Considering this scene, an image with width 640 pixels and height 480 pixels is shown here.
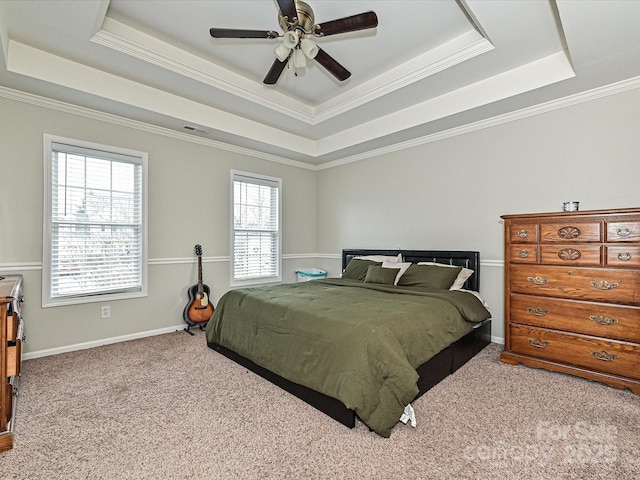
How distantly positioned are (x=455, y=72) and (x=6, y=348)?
4087 mm

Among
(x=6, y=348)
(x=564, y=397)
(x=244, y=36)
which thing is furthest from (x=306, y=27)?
(x=564, y=397)

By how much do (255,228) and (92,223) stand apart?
2.14m

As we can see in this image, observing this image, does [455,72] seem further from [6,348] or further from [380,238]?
[6,348]

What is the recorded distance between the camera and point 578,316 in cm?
268

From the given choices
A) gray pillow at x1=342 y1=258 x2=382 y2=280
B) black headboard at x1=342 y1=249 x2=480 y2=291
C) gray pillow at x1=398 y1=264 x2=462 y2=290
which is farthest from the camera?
gray pillow at x1=342 y1=258 x2=382 y2=280

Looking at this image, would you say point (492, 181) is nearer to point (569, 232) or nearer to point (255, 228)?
point (569, 232)

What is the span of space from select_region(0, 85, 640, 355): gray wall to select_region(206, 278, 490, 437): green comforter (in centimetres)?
116

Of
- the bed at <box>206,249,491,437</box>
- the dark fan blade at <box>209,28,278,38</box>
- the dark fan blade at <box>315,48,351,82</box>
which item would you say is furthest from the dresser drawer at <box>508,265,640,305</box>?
the dark fan blade at <box>209,28,278,38</box>

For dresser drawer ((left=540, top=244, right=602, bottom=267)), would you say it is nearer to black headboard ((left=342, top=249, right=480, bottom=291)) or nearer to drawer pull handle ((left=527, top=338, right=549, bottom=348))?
drawer pull handle ((left=527, top=338, right=549, bottom=348))

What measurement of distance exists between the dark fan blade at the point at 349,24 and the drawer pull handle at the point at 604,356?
3070 millimetres

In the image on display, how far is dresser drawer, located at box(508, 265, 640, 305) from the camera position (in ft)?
8.13

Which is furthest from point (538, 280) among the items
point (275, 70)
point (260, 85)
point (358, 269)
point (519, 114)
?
point (260, 85)

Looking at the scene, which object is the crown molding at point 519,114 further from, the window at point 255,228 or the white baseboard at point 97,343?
the white baseboard at point 97,343

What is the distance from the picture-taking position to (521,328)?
2.98 meters
